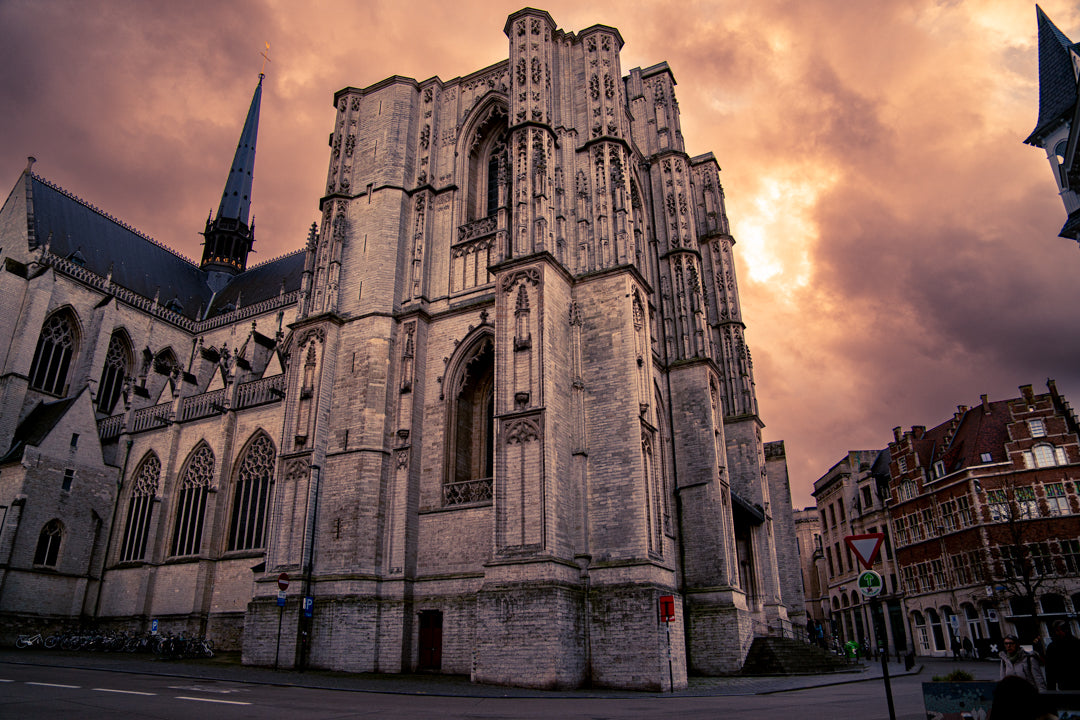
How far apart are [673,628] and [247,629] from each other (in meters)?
10.8

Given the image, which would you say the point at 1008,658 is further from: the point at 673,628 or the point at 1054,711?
the point at 673,628

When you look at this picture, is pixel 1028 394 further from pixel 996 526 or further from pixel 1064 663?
pixel 1064 663

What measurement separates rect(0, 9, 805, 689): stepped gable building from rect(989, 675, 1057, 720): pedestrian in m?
10.1

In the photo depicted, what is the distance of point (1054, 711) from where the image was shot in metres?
5.14

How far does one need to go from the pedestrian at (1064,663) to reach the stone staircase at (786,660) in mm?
12567

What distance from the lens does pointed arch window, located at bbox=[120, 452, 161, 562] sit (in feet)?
91.5

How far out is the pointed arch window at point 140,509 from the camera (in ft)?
91.5

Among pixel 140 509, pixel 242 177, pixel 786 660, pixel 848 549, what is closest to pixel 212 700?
pixel 786 660

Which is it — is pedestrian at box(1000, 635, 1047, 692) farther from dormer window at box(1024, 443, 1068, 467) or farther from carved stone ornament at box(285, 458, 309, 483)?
dormer window at box(1024, 443, 1068, 467)

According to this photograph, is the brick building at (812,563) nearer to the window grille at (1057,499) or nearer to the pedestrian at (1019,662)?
the window grille at (1057,499)

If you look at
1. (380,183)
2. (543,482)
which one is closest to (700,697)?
(543,482)

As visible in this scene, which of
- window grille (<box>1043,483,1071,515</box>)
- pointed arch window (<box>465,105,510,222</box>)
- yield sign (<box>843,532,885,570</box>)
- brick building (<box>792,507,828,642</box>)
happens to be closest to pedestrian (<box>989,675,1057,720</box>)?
yield sign (<box>843,532,885,570</box>)

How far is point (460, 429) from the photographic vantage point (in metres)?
19.0

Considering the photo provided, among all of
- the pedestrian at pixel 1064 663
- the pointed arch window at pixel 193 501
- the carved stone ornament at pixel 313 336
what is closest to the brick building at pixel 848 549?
the carved stone ornament at pixel 313 336
